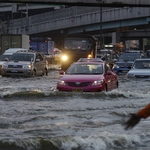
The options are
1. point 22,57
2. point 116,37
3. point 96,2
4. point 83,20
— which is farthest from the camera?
point 116,37

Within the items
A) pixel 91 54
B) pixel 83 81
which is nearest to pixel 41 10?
pixel 91 54

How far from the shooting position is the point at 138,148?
6.46 m

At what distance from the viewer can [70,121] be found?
8.85 metres

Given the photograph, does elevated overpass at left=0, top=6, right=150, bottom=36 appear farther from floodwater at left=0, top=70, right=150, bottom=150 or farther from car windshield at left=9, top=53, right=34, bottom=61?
floodwater at left=0, top=70, right=150, bottom=150

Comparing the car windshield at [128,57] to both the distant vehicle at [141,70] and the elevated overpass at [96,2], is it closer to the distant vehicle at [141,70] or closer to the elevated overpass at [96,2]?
the elevated overpass at [96,2]

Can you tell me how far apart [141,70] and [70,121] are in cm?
1314

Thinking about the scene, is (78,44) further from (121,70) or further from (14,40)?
(14,40)

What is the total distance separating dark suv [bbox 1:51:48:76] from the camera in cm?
2381

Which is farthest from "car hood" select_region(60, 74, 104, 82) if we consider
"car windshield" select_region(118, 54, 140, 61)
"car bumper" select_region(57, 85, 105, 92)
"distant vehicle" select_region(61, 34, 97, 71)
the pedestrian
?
"distant vehicle" select_region(61, 34, 97, 71)

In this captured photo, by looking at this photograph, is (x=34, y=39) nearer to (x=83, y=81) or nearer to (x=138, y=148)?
(x=83, y=81)

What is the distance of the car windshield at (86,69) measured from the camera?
48.7ft

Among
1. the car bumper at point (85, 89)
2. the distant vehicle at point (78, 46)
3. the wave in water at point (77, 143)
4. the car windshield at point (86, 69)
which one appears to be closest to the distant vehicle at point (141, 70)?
the car windshield at point (86, 69)

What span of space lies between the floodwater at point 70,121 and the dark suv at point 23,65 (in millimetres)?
10143

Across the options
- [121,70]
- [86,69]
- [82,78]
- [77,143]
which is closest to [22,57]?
[121,70]
